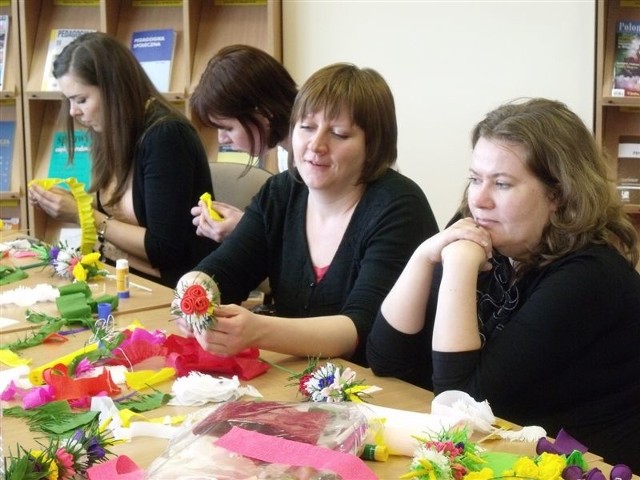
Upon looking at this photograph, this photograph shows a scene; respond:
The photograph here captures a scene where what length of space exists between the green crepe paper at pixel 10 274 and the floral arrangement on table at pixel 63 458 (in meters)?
1.39

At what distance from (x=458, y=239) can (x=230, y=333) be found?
18.3 inches

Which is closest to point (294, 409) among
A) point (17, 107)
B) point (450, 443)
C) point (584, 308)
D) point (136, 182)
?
point (450, 443)

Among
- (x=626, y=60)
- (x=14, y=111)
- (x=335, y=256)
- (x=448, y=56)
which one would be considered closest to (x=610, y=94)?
(x=626, y=60)

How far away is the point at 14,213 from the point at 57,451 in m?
3.93

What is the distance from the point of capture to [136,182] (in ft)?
9.96

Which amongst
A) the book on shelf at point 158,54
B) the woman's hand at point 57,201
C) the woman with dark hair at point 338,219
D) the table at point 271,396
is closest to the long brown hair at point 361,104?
the woman with dark hair at point 338,219

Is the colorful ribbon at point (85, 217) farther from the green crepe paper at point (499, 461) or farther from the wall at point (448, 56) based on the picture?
the green crepe paper at point (499, 461)

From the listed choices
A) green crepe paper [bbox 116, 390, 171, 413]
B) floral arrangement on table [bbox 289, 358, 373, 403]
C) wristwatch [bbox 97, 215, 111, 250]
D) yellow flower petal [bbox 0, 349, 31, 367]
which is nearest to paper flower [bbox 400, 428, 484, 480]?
floral arrangement on table [bbox 289, 358, 373, 403]

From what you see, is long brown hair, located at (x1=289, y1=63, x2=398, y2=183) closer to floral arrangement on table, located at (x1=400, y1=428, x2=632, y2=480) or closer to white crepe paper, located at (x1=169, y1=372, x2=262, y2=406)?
white crepe paper, located at (x1=169, y1=372, x2=262, y2=406)

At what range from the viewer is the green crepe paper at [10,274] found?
253cm

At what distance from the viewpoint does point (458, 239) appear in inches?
65.8

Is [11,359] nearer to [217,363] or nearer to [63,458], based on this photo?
[217,363]

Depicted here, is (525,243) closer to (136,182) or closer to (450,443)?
(450,443)

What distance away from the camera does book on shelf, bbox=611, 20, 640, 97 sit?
3424 millimetres
